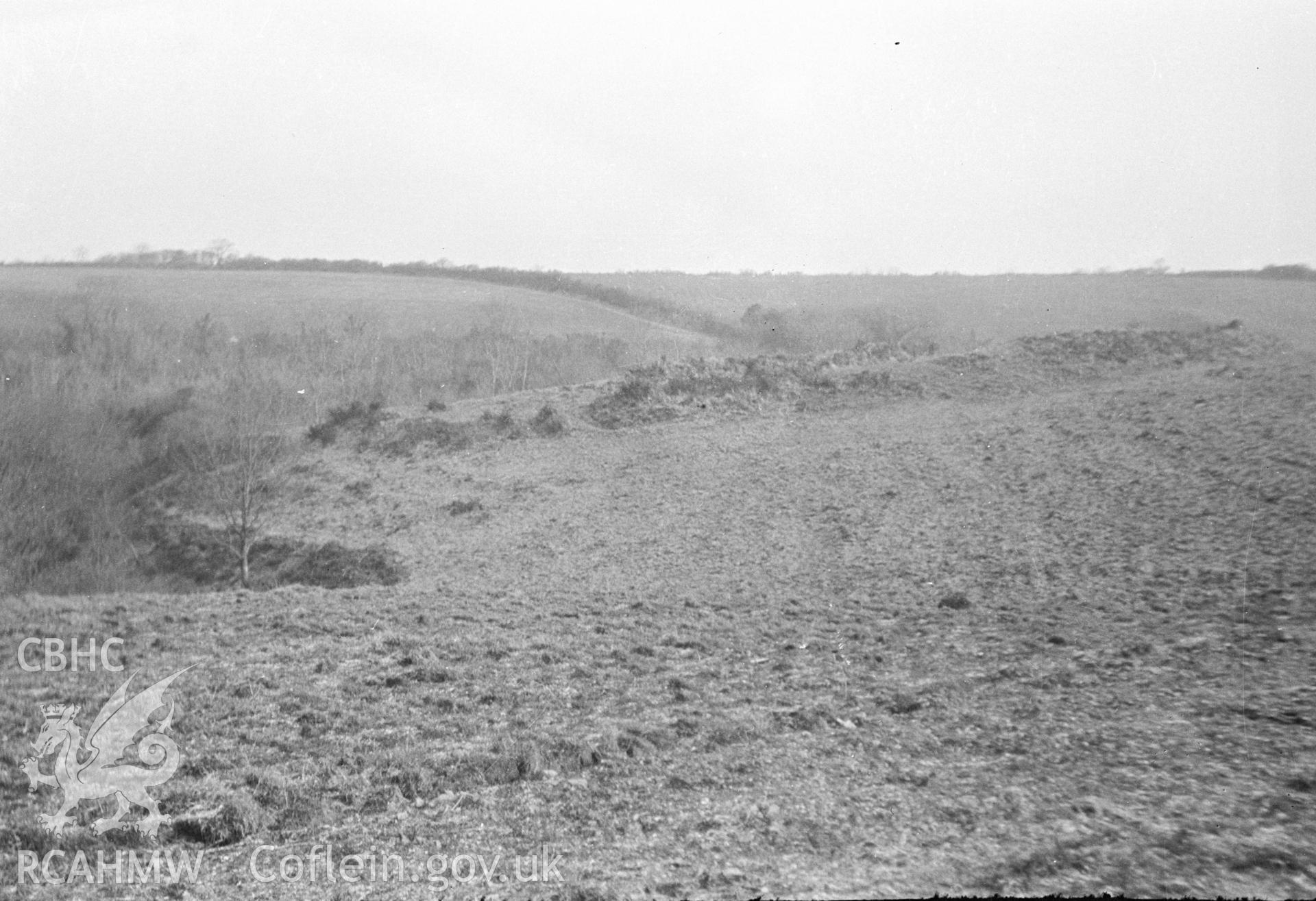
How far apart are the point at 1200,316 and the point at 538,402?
1465 cm

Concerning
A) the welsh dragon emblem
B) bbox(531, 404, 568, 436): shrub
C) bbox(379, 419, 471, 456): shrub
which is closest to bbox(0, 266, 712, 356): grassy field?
bbox(531, 404, 568, 436): shrub

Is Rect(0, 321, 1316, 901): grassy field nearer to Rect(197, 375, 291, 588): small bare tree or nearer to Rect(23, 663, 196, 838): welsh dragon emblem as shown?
Rect(23, 663, 196, 838): welsh dragon emblem

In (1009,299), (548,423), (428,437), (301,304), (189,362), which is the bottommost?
(428,437)

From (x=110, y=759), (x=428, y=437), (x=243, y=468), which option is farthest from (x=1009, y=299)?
(x=110, y=759)

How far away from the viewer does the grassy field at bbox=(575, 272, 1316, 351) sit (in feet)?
71.6

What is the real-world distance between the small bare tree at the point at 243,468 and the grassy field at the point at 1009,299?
1520cm

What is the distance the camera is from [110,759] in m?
4.98

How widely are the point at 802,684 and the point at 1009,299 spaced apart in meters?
26.1

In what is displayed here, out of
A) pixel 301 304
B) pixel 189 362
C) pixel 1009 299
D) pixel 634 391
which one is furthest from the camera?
pixel 301 304

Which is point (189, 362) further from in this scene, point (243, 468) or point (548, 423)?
point (243, 468)

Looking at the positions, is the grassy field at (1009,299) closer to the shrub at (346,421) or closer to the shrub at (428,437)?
the shrub at (428,437)

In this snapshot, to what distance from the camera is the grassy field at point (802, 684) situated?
3926mm

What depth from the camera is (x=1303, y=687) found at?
5.24 meters

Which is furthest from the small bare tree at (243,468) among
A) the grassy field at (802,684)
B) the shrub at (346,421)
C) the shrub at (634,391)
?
the shrub at (634,391)
